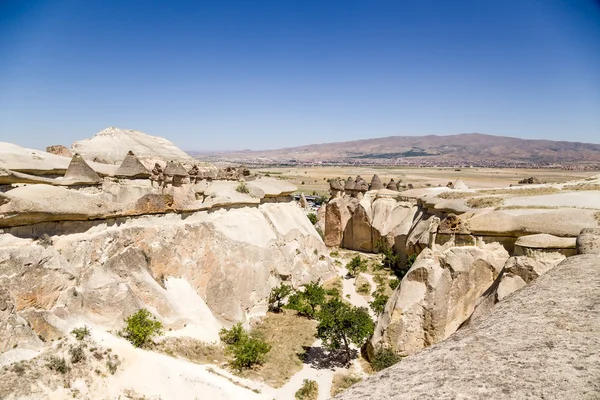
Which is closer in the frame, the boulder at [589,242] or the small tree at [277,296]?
the boulder at [589,242]

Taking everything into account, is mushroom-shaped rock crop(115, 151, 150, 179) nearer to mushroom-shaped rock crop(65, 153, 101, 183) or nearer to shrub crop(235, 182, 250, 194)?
mushroom-shaped rock crop(65, 153, 101, 183)

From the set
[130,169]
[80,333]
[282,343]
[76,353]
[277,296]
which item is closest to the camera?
[76,353]

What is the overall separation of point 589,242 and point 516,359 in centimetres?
618

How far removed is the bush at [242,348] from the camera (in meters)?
13.9

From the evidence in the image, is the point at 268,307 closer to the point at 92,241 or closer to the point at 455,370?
the point at 92,241

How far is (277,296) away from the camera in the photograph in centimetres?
2045

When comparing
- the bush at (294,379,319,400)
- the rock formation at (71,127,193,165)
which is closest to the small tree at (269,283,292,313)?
the bush at (294,379,319,400)

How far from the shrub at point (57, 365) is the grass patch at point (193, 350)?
3.51 metres

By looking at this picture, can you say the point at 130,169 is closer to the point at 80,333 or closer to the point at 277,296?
the point at 277,296

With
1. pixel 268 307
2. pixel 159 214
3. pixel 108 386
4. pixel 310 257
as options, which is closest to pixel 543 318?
pixel 108 386

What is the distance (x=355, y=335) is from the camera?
15.5 m

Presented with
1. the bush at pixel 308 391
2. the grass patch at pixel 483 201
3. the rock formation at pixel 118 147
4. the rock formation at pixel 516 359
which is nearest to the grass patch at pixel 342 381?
the bush at pixel 308 391

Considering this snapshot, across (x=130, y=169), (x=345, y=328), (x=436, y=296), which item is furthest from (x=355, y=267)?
(x=130, y=169)

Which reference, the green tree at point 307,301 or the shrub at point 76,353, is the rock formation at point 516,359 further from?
the green tree at point 307,301
